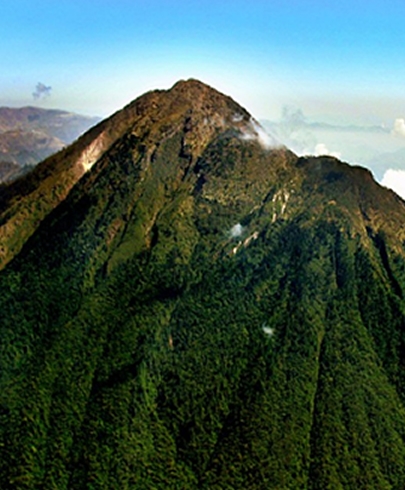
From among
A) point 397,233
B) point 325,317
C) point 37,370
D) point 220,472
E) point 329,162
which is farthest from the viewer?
point 329,162

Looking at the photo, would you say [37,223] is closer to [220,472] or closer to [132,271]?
[132,271]

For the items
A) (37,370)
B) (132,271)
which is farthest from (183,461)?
(132,271)

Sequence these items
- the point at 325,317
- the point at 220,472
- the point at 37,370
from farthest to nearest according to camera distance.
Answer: the point at 325,317 → the point at 37,370 → the point at 220,472

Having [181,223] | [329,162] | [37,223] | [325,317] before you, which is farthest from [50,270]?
[329,162]

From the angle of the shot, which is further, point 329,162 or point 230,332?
point 329,162

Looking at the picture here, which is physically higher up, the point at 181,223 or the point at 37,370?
the point at 181,223

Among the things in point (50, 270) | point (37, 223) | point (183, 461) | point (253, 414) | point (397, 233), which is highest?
point (397, 233)
